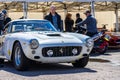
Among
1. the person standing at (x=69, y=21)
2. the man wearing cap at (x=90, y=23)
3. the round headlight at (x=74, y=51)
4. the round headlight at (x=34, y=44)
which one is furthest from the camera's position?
the person standing at (x=69, y=21)

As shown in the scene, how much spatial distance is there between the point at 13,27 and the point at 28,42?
6.31 ft

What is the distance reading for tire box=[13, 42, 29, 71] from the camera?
359 inches

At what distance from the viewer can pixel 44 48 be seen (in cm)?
898

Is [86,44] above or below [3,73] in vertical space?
above

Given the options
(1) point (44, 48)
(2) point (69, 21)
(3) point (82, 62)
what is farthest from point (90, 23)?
(1) point (44, 48)

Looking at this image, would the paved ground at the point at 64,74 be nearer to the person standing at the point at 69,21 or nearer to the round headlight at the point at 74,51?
the round headlight at the point at 74,51

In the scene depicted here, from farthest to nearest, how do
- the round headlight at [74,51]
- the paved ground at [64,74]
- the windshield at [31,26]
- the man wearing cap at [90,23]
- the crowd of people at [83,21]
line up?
the man wearing cap at [90,23]
the crowd of people at [83,21]
the windshield at [31,26]
the round headlight at [74,51]
the paved ground at [64,74]

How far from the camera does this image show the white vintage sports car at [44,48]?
29.5 feet

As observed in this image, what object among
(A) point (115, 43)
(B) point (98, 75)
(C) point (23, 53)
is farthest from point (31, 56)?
(A) point (115, 43)

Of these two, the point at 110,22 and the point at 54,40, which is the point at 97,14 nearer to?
the point at 110,22

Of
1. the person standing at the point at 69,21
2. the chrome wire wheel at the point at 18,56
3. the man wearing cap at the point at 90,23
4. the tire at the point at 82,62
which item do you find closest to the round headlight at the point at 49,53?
the chrome wire wheel at the point at 18,56

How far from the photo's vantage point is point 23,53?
915cm

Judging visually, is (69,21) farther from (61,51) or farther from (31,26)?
(61,51)

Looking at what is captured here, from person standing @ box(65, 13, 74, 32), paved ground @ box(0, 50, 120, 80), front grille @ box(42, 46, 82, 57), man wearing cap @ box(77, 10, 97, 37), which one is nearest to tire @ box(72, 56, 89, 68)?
paved ground @ box(0, 50, 120, 80)
